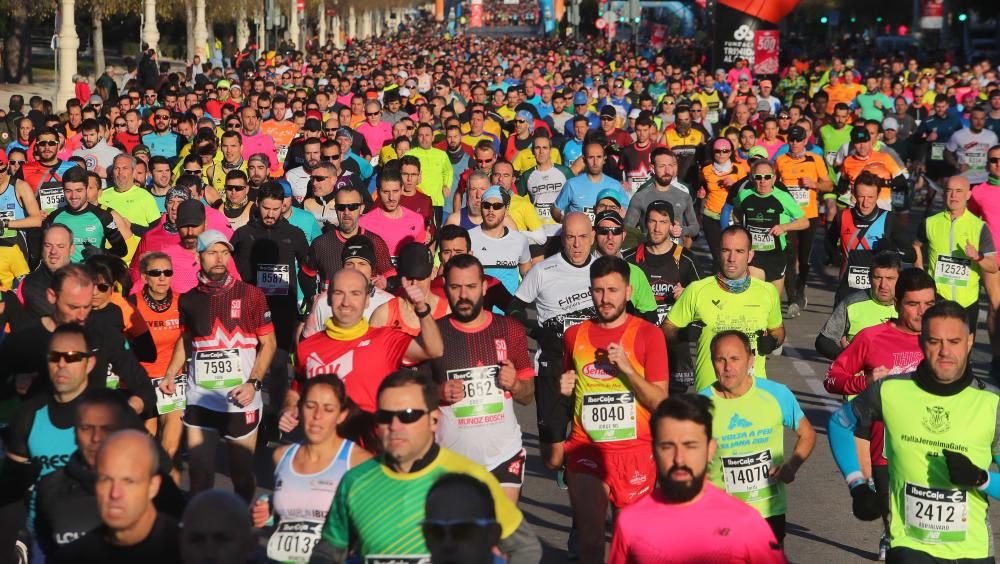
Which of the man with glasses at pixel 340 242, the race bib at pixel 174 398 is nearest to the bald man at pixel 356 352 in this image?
the race bib at pixel 174 398

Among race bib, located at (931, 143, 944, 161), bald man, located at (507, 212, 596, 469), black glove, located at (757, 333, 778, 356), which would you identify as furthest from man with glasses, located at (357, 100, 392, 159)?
black glove, located at (757, 333, 778, 356)

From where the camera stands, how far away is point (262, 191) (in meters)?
11.4

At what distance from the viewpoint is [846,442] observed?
6996mm

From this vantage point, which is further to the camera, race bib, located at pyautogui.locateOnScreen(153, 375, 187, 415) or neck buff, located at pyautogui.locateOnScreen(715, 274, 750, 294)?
race bib, located at pyautogui.locateOnScreen(153, 375, 187, 415)

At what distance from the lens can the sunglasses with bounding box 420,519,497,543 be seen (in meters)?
5.17

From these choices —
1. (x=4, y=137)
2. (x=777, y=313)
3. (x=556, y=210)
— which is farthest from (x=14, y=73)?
(x=777, y=313)

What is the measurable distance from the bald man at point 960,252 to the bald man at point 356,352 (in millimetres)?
5053

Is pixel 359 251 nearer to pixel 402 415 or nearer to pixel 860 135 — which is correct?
pixel 402 415

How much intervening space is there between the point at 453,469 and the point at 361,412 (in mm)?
2124

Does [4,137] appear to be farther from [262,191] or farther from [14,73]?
[14,73]

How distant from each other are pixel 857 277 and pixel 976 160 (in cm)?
891

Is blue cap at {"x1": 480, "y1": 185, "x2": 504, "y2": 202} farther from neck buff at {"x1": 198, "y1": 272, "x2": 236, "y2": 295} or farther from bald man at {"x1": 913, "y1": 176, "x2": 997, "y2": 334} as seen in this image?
bald man at {"x1": 913, "y1": 176, "x2": 997, "y2": 334}

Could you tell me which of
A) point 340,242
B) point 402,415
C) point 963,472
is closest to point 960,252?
point 340,242

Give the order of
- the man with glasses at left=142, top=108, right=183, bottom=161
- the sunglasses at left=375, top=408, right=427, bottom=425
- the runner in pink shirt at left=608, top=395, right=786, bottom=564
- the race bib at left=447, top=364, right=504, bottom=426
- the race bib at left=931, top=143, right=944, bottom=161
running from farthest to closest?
the race bib at left=931, top=143, right=944, bottom=161 < the man with glasses at left=142, top=108, right=183, bottom=161 < the race bib at left=447, top=364, right=504, bottom=426 < the sunglasses at left=375, top=408, right=427, bottom=425 < the runner in pink shirt at left=608, top=395, right=786, bottom=564
